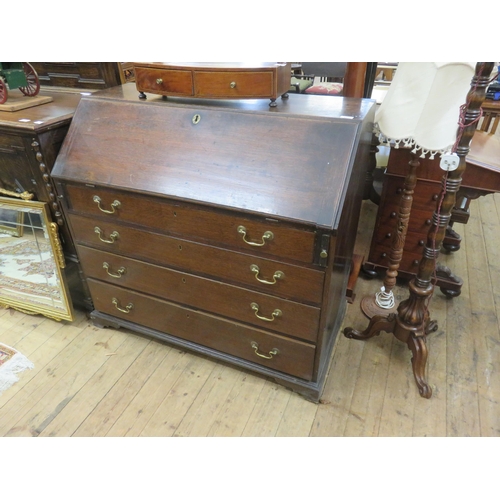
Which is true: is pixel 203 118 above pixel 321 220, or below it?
above

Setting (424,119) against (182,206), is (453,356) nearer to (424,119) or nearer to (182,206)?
(424,119)

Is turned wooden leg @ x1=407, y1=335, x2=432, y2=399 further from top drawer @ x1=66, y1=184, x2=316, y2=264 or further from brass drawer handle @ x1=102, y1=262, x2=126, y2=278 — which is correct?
brass drawer handle @ x1=102, y1=262, x2=126, y2=278

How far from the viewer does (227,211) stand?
4.07ft

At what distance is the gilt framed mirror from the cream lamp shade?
1.50 m

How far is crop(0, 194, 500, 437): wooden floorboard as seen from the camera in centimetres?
146

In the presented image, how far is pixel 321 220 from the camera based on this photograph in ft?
3.68

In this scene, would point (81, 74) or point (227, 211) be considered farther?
point (81, 74)

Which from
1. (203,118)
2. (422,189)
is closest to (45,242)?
(203,118)

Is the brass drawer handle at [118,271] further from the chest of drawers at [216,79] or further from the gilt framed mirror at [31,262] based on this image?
the chest of drawers at [216,79]

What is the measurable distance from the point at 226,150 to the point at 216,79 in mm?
253

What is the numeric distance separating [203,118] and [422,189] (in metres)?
1.13

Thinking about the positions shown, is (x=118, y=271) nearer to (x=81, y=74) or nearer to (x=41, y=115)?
(x=41, y=115)

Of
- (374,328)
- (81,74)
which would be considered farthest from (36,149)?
(374,328)

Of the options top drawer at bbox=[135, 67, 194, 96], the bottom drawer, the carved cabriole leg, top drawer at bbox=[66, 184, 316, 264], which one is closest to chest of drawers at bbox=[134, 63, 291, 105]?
top drawer at bbox=[135, 67, 194, 96]
